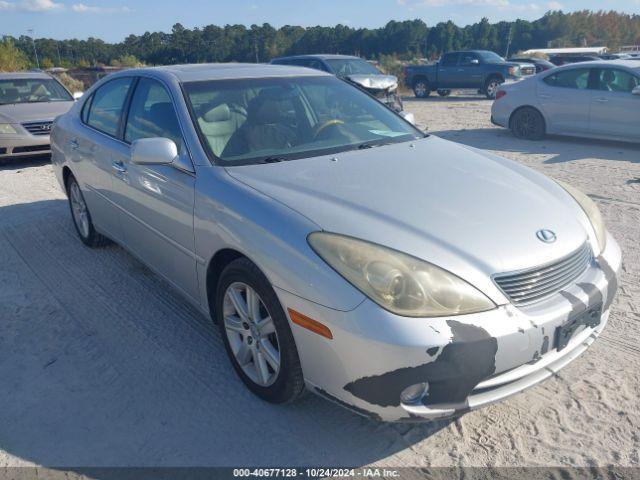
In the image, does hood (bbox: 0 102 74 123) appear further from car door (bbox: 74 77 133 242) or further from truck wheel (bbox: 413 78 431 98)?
truck wheel (bbox: 413 78 431 98)

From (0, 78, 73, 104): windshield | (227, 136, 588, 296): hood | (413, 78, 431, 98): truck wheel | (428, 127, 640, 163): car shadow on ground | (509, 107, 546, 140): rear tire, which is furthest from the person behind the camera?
(413, 78, 431, 98): truck wheel

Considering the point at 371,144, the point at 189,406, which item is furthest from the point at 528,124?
the point at 189,406

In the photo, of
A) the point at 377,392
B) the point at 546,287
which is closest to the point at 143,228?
the point at 377,392

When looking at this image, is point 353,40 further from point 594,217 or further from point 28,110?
point 594,217

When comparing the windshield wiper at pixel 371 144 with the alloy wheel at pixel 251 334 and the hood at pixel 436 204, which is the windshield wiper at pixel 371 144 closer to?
the hood at pixel 436 204

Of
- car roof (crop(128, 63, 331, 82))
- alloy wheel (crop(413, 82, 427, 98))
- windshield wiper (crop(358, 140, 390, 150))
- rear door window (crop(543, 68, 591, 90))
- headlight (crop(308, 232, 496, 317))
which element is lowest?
alloy wheel (crop(413, 82, 427, 98))

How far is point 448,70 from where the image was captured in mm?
19516

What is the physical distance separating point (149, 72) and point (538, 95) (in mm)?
8043

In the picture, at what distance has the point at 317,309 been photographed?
225cm

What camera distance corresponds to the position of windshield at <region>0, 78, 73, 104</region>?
32.3ft

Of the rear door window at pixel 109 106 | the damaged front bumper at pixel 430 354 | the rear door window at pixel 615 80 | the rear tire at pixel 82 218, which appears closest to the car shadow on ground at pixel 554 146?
the rear door window at pixel 615 80

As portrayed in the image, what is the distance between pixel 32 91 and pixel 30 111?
1074mm

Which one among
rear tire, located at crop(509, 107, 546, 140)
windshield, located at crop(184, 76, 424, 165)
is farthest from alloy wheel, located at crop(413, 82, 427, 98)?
windshield, located at crop(184, 76, 424, 165)

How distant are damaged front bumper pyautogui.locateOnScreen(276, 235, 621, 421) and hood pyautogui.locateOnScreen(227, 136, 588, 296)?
0.22 metres
